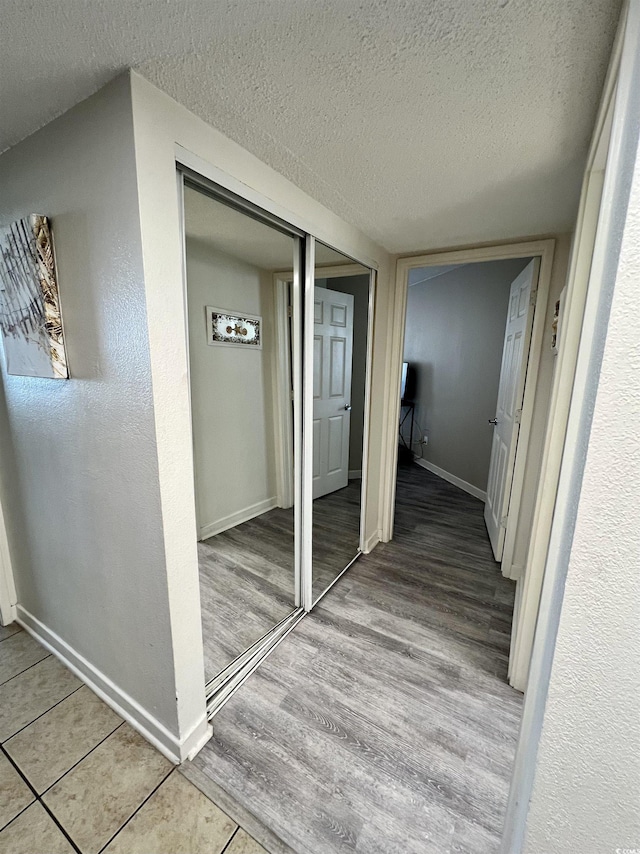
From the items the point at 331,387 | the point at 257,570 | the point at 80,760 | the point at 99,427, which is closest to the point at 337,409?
the point at 331,387

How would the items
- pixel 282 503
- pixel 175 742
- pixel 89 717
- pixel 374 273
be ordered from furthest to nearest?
1. pixel 282 503
2. pixel 374 273
3. pixel 89 717
4. pixel 175 742

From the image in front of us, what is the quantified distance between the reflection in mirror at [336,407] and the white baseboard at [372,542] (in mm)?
83

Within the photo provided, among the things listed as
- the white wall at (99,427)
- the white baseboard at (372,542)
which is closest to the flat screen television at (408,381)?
the white baseboard at (372,542)

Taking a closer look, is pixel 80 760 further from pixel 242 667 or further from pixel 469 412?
pixel 469 412

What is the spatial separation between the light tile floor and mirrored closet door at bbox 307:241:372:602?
1.18m

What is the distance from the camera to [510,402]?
2.57 m

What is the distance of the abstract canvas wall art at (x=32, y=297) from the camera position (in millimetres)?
1126

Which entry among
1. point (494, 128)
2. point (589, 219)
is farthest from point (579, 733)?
point (494, 128)

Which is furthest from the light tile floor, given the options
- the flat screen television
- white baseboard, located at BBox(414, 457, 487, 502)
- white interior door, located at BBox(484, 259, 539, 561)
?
the flat screen television

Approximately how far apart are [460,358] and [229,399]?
2962mm

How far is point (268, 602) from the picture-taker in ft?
6.75

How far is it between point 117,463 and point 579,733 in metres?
1.31

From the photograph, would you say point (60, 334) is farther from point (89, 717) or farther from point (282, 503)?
point (282, 503)

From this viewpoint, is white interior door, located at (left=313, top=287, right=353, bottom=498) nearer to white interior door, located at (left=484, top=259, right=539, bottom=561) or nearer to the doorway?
the doorway
